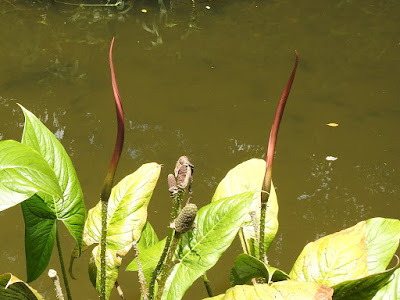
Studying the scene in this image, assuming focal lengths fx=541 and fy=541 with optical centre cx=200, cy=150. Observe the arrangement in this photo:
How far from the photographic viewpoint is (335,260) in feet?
4.14

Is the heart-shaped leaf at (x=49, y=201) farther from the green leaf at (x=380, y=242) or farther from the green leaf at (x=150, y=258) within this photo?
the green leaf at (x=380, y=242)

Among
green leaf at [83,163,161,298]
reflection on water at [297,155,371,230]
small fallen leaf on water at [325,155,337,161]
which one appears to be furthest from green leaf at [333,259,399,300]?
small fallen leaf on water at [325,155,337,161]

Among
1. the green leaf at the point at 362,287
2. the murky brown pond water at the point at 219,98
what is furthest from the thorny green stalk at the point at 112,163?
the murky brown pond water at the point at 219,98

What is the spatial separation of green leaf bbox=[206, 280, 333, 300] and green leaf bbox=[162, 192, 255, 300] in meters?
0.15

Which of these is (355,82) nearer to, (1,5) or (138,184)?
(138,184)

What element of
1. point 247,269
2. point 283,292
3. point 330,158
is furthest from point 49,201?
point 330,158

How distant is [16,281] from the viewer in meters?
1.07

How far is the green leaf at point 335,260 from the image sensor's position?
1239 millimetres

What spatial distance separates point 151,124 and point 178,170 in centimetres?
180

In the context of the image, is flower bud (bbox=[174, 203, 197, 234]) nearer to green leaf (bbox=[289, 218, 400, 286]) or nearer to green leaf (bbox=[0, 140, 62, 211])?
green leaf (bbox=[0, 140, 62, 211])

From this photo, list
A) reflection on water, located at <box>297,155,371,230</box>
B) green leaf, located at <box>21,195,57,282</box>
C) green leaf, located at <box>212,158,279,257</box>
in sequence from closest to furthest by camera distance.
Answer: green leaf, located at <box>21,195,57,282</box>, green leaf, located at <box>212,158,279,257</box>, reflection on water, located at <box>297,155,371,230</box>

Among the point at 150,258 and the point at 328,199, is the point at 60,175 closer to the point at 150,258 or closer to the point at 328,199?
the point at 150,258

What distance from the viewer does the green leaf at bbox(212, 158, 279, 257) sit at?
A: 1.42m

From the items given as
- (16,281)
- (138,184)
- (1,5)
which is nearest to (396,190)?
(138,184)
